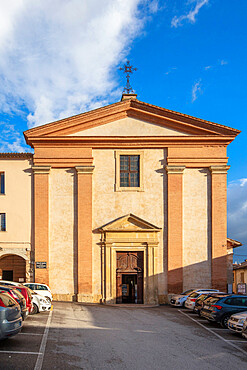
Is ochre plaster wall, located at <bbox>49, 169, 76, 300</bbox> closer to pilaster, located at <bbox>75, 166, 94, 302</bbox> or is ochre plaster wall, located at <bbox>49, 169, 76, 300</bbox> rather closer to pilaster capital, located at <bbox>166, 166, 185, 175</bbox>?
pilaster, located at <bbox>75, 166, 94, 302</bbox>

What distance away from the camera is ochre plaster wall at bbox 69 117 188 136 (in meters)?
25.6

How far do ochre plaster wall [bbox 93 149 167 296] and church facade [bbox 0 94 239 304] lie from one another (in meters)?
0.06

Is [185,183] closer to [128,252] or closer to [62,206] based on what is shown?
[128,252]

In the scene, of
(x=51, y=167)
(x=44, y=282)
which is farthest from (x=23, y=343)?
(x=51, y=167)

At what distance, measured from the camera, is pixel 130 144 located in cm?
2552

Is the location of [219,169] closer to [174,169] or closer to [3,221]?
[174,169]

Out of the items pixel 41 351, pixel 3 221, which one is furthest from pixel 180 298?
pixel 41 351

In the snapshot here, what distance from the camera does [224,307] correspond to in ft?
52.4

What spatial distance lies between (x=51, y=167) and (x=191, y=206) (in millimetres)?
8969

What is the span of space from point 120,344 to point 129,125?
16.0m

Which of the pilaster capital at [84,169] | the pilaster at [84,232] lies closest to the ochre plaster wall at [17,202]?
the pilaster capital at [84,169]

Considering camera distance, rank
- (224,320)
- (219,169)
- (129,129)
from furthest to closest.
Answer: (129,129), (219,169), (224,320)

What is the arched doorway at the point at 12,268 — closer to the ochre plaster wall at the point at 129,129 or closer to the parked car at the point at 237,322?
the ochre plaster wall at the point at 129,129

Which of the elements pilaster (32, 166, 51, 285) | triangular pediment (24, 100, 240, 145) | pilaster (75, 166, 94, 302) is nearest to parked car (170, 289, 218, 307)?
pilaster (75, 166, 94, 302)
